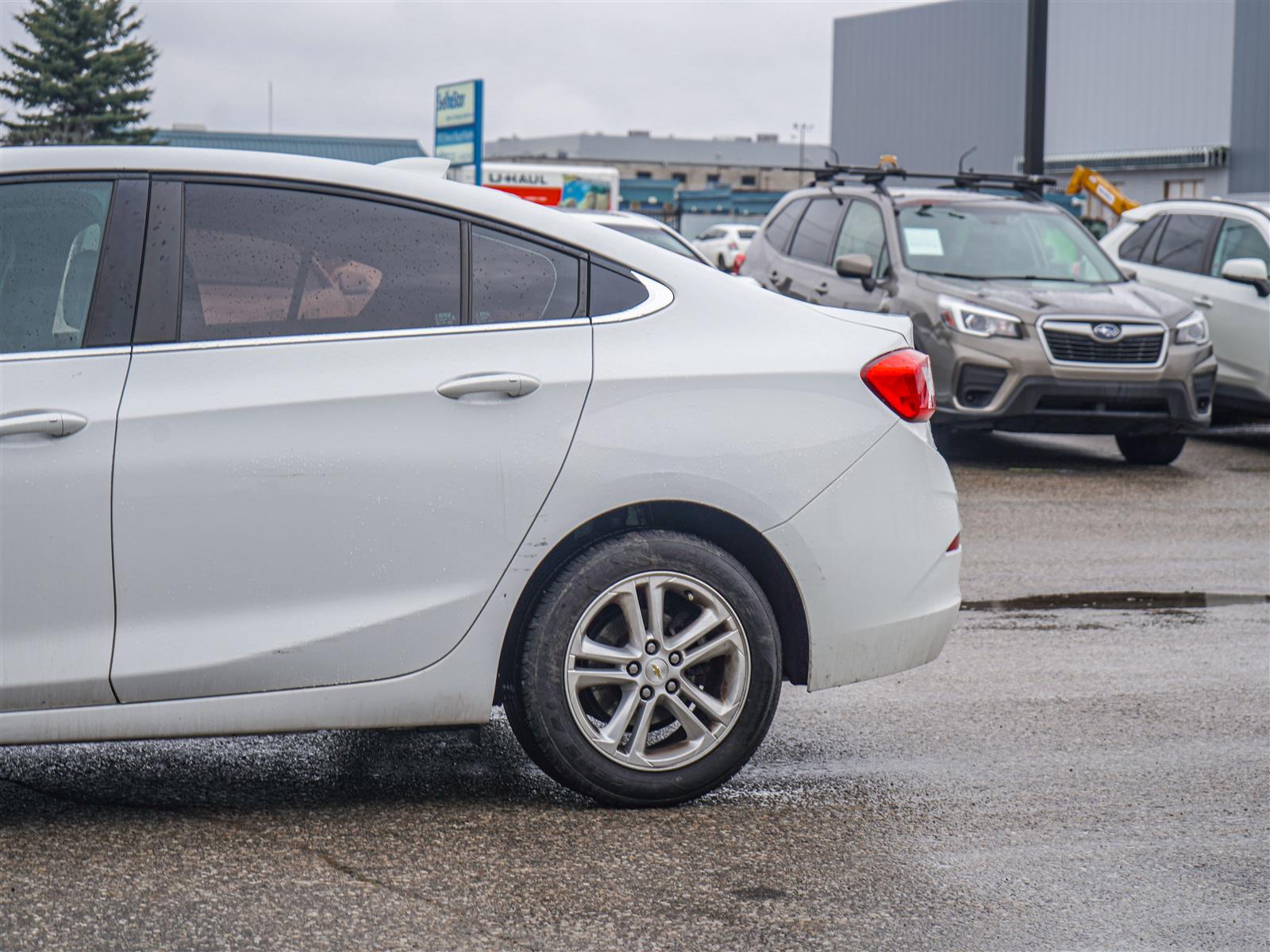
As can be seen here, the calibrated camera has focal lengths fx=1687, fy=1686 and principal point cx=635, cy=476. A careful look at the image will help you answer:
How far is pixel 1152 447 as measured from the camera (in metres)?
12.4

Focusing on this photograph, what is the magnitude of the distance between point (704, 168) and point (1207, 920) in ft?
351

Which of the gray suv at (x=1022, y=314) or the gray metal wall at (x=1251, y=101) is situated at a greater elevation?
the gray metal wall at (x=1251, y=101)

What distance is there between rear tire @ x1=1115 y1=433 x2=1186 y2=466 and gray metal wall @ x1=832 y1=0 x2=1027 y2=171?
157 ft

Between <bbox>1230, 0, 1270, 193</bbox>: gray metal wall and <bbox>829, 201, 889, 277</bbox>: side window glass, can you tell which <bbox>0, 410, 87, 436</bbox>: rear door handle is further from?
<bbox>1230, 0, 1270, 193</bbox>: gray metal wall

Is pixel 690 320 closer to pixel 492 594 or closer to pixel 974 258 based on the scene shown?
pixel 492 594

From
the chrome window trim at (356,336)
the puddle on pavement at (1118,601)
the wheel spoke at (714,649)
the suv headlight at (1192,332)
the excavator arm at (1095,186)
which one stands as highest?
the excavator arm at (1095,186)

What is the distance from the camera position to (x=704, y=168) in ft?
356

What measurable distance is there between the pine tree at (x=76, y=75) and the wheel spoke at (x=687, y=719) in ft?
220

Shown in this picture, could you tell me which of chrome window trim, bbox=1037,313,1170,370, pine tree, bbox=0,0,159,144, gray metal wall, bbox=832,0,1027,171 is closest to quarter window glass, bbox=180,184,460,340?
chrome window trim, bbox=1037,313,1170,370

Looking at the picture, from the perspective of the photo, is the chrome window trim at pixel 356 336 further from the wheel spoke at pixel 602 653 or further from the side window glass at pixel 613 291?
the wheel spoke at pixel 602 653

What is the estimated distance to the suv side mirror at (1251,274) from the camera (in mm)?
12773

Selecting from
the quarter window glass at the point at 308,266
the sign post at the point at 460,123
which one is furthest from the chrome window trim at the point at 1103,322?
the sign post at the point at 460,123

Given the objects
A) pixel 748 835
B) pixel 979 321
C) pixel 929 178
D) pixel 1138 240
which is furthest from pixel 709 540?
pixel 1138 240

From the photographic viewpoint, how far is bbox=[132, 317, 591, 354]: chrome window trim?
406 centimetres
